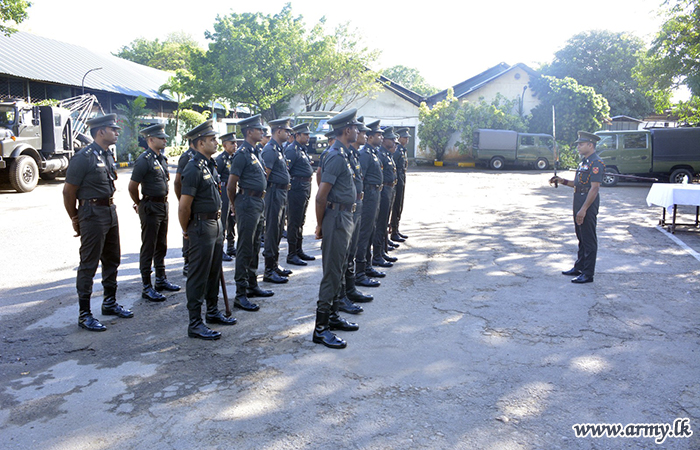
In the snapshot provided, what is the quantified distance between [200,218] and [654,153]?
18328 millimetres

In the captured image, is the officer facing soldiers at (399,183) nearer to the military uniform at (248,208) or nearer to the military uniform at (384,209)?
the military uniform at (384,209)

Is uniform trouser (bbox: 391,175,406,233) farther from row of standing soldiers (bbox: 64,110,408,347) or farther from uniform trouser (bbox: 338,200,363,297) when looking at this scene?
uniform trouser (bbox: 338,200,363,297)

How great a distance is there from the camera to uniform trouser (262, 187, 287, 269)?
21.7 feet

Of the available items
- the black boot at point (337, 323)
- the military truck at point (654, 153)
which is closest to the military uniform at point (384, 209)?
the black boot at point (337, 323)

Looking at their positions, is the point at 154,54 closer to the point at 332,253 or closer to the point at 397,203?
the point at 397,203

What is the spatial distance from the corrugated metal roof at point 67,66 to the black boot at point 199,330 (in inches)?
782

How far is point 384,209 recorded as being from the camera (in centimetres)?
751

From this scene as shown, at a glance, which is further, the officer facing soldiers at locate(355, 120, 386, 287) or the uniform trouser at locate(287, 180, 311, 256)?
the uniform trouser at locate(287, 180, 311, 256)

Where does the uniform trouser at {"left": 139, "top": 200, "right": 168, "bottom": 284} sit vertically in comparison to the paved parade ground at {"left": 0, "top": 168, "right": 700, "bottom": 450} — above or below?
above

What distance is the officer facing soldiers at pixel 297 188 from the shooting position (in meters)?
7.41

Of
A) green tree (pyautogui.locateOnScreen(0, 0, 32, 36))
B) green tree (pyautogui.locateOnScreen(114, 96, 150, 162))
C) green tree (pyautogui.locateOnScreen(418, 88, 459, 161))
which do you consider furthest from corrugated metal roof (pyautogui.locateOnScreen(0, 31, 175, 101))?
green tree (pyautogui.locateOnScreen(418, 88, 459, 161))

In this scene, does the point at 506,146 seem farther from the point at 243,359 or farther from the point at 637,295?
the point at 243,359

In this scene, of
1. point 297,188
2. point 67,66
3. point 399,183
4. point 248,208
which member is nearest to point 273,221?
point 248,208

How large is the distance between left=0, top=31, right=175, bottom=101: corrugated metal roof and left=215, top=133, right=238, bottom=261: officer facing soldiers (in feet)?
55.7
